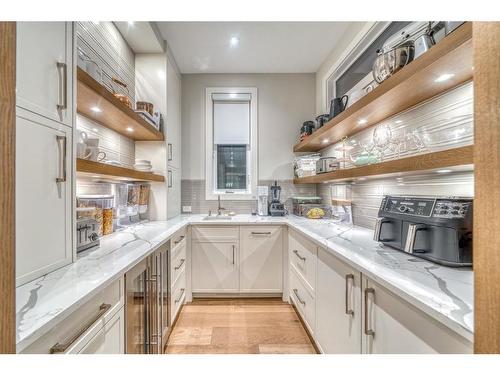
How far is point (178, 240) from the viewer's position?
2.28 meters

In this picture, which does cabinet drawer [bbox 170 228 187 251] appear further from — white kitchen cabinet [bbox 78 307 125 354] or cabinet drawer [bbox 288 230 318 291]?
cabinet drawer [bbox 288 230 318 291]

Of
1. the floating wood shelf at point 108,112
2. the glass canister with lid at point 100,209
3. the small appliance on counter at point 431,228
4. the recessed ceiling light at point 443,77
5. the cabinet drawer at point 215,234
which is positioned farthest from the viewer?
the cabinet drawer at point 215,234

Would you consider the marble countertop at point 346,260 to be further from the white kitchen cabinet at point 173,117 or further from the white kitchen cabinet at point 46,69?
the white kitchen cabinet at point 173,117

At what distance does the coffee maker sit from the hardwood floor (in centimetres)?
98

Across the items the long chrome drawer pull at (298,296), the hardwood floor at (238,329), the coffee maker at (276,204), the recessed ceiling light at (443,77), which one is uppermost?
the recessed ceiling light at (443,77)

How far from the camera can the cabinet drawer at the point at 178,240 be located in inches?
81.2

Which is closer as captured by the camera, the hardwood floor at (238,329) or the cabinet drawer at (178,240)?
the hardwood floor at (238,329)

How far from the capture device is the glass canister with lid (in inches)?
63.6

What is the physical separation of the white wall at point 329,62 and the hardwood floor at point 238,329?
2.37 m

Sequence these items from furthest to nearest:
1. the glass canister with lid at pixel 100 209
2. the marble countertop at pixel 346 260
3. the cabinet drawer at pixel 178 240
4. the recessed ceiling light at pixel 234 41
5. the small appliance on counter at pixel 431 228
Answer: the recessed ceiling light at pixel 234 41, the cabinet drawer at pixel 178 240, the glass canister with lid at pixel 100 209, the small appliance on counter at pixel 431 228, the marble countertop at pixel 346 260

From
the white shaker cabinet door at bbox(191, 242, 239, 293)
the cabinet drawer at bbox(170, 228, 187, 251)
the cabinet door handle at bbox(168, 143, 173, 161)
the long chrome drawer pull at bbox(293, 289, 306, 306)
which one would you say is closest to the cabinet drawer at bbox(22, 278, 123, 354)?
the cabinet drawer at bbox(170, 228, 187, 251)

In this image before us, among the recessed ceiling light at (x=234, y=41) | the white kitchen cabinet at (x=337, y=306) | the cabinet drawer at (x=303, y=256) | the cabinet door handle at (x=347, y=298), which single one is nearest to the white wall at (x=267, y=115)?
the recessed ceiling light at (x=234, y=41)

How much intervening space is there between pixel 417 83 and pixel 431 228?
0.71m
